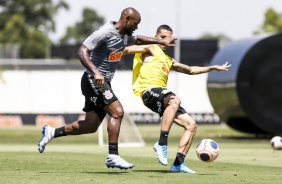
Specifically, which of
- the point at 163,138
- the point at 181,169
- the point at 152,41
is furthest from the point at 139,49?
the point at 181,169

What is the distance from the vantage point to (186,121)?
14.9 metres

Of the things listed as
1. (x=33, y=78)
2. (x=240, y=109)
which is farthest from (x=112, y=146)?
(x=33, y=78)

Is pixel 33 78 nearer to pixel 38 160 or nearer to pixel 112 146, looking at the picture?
pixel 38 160

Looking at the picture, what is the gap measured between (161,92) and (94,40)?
154 centimetres

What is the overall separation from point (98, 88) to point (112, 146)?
0.86m

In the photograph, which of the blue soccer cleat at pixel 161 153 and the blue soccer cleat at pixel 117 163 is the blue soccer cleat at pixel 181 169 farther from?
the blue soccer cleat at pixel 117 163

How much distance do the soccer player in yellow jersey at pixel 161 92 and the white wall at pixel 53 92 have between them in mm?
47976

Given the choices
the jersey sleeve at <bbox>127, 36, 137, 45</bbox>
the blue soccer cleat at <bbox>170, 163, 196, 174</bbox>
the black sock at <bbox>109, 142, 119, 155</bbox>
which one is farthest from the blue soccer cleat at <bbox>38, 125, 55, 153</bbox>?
the blue soccer cleat at <bbox>170, 163, 196, 174</bbox>

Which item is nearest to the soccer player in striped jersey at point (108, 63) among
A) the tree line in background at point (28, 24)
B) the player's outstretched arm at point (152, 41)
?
the player's outstretched arm at point (152, 41)

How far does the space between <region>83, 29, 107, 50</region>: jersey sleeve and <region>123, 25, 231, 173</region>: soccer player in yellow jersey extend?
0.93 m

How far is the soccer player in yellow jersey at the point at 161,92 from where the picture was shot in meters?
14.7

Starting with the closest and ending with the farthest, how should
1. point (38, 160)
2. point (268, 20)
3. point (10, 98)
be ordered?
point (38, 160), point (10, 98), point (268, 20)

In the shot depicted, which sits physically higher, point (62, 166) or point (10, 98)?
point (62, 166)

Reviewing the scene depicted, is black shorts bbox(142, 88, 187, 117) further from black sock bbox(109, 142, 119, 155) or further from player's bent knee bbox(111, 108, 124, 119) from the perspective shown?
black sock bbox(109, 142, 119, 155)
